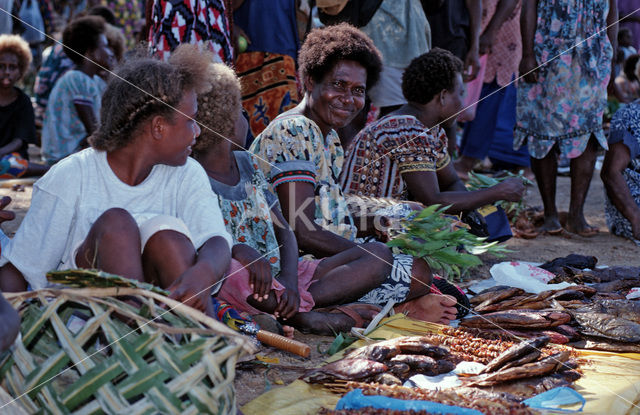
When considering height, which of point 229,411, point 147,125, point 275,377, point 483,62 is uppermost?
point 483,62

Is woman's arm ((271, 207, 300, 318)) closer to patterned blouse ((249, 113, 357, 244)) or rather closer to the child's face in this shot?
patterned blouse ((249, 113, 357, 244))

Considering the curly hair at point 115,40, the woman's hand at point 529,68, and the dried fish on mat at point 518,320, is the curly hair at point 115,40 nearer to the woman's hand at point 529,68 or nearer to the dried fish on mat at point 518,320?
the woman's hand at point 529,68

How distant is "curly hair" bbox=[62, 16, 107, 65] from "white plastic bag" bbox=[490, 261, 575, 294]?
3.90m

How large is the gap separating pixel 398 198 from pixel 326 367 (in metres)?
1.82

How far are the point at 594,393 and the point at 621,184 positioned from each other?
3114 mm

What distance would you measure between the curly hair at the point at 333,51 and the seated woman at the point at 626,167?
2303mm

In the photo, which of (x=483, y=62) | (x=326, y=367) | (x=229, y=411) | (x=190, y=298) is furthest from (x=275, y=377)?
(x=483, y=62)

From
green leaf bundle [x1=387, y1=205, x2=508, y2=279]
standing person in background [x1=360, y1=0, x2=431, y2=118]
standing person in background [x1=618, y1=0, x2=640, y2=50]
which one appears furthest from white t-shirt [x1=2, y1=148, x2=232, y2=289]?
standing person in background [x1=618, y1=0, x2=640, y2=50]

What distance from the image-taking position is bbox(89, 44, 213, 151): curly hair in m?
2.44

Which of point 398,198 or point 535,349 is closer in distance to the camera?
point 535,349

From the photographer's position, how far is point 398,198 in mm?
4164

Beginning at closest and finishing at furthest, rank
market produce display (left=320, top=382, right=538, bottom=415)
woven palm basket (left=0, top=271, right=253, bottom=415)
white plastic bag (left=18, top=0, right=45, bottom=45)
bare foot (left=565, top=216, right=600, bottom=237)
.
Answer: woven palm basket (left=0, top=271, right=253, bottom=415) → market produce display (left=320, top=382, right=538, bottom=415) → bare foot (left=565, top=216, right=600, bottom=237) → white plastic bag (left=18, top=0, right=45, bottom=45)

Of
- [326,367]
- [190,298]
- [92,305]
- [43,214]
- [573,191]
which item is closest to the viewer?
[92,305]

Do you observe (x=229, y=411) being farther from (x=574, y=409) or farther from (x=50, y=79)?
(x=50, y=79)
